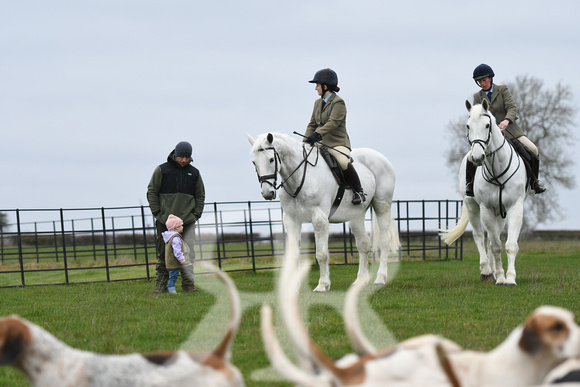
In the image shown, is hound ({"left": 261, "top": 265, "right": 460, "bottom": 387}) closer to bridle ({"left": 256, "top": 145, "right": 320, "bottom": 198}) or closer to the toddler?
bridle ({"left": 256, "top": 145, "right": 320, "bottom": 198})

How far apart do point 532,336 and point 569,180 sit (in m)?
32.9

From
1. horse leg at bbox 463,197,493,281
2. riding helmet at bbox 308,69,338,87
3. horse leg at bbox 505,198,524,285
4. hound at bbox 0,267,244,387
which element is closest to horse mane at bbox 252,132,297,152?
riding helmet at bbox 308,69,338,87

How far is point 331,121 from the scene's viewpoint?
988 cm

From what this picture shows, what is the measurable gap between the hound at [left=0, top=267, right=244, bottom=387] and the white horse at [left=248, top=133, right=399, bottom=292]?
19.9 ft

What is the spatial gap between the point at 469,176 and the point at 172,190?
191 inches

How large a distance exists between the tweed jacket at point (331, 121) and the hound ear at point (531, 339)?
25.9 feet

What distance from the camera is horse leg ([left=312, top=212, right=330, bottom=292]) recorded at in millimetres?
9492

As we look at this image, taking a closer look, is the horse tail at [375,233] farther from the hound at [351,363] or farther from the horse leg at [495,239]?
the hound at [351,363]

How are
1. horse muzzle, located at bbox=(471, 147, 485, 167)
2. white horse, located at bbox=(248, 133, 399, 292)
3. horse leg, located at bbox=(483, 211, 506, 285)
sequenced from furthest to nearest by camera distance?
horse leg, located at bbox=(483, 211, 506, 285) → horse muzzle, located at bbox=(471, 147, 485, 167) → white horse, located at bbox=(248, 133, 399, 292)

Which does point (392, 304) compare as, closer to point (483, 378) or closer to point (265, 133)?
point (265, 133)

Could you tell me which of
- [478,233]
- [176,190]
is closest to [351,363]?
[176,190]

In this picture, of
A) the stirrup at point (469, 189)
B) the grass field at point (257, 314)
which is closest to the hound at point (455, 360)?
the grass field at point (257, 314)

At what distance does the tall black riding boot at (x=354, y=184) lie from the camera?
10008 millimetres

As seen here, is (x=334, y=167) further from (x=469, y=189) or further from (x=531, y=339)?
(x=531, y=339)
